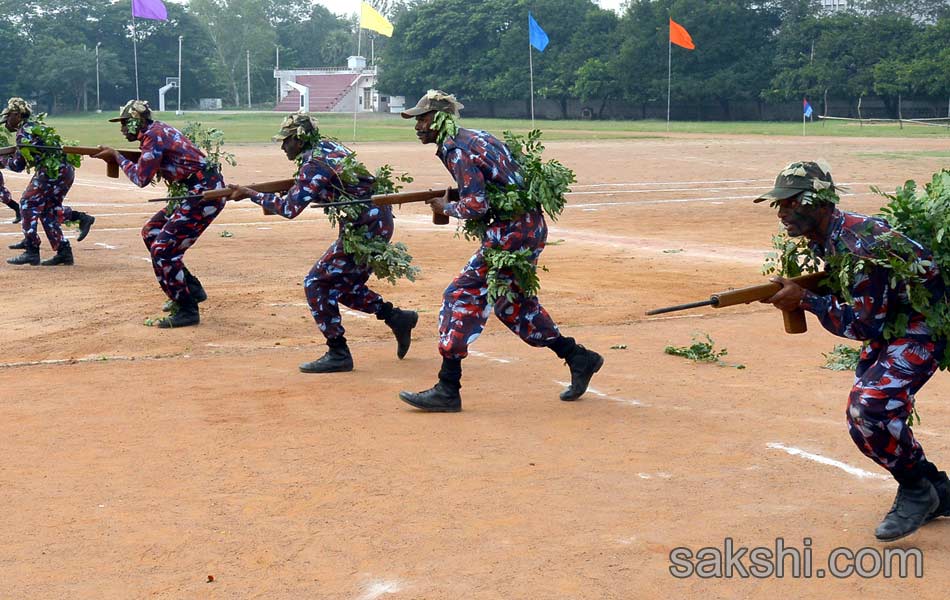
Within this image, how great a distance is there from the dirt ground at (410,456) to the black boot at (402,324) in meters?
0.18

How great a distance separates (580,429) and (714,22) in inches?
2880

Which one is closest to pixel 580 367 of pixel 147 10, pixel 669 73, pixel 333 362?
pixel 333 362

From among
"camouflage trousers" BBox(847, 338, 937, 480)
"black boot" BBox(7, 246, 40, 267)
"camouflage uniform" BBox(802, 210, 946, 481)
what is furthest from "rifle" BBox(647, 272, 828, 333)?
"black boot" BBox(7, 246, 40, 267)

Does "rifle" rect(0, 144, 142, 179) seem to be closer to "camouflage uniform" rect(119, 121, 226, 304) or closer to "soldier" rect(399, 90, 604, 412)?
"camouflage uniform" rect(119, 121, 226, 304)

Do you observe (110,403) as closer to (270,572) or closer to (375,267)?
(375,267)

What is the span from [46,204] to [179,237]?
4710 millimetres

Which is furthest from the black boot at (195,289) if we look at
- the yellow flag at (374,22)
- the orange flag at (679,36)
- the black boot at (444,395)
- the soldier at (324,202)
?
the orange flag at (679,36)

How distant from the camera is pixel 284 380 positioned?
9.27 metres

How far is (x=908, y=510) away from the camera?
562 centimetres

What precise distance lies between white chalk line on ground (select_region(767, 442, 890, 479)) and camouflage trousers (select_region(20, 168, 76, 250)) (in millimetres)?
10789

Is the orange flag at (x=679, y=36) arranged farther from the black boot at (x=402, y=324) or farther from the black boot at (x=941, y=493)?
the black boot at (x=941, y=493)

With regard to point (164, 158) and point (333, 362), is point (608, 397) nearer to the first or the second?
point (333, 362)

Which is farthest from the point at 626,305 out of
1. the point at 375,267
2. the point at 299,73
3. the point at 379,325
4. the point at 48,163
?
the point at 299,73

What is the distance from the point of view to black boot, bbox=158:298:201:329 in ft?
37.6
